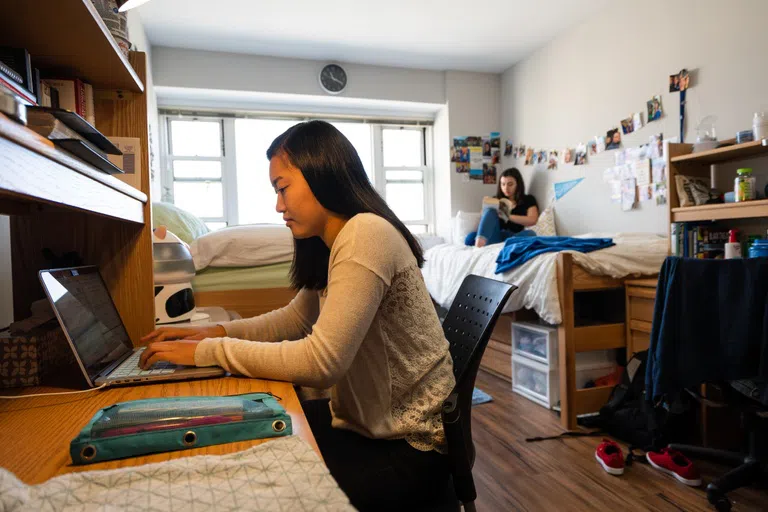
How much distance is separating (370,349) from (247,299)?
1.46 meters

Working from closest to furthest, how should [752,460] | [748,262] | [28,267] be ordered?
[28,267]
[748,262]
[752,460]

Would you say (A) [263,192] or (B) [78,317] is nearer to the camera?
(B) [78,317]

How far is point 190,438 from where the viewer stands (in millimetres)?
485

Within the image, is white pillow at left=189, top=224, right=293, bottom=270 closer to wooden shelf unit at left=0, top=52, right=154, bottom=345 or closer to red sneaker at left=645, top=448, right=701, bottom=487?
wooden shelf unit at left=0, top=52, right=154, bottom=345

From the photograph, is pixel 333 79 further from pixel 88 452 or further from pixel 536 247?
pixel 88 452

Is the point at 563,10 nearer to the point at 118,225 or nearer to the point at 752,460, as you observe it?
the point at 752,460

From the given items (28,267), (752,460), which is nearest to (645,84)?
(752,460)

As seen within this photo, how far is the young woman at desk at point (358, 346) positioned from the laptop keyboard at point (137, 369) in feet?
0.06


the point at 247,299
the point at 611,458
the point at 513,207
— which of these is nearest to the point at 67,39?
the point at 247,299

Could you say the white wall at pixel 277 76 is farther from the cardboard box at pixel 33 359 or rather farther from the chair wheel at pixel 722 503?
the chair wheel at pixel 722 503

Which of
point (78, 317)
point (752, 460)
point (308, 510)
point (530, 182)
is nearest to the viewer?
point (308, 510)

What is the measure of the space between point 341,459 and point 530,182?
3.91 m

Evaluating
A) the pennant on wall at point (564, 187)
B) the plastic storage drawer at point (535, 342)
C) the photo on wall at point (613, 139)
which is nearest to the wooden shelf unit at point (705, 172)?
the plastic storage drawer at point (535, 342)

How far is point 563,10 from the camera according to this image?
11.2 ft
